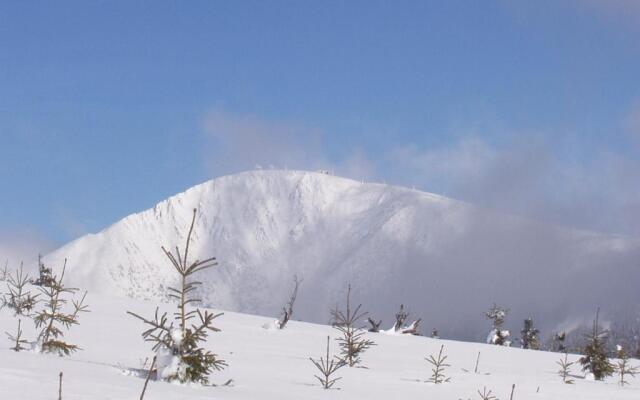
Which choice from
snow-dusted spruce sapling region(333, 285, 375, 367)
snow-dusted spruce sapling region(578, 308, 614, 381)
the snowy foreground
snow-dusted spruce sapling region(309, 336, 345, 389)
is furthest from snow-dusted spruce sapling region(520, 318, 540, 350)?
snow-dusted spruce sapling region(309, 336, 345, 389)

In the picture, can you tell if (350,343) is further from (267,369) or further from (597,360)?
(597,360)

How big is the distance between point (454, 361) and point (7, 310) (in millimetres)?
12762

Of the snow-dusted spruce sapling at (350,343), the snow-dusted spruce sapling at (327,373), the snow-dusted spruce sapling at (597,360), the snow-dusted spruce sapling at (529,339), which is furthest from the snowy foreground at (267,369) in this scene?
the snow-dusted spruce sapling at (529,339)

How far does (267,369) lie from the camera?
54.9ft

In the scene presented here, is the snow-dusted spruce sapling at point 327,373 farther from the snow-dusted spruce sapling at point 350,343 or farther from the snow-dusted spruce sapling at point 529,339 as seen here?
the snow-dusted spruce sapling at point 529,339

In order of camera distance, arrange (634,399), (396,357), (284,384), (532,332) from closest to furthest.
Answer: (284,384) < (634,399) < (396,357) < (532,332)

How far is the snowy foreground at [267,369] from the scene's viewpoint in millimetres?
8719

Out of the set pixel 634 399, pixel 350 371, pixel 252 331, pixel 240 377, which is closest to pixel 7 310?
pixel 252 331

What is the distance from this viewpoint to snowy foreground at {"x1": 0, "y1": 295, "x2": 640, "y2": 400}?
343 inches

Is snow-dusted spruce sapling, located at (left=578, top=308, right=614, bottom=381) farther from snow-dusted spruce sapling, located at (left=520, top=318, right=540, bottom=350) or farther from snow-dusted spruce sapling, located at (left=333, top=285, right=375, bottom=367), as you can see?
snow-dusted spruce sapling, located at (left=520, top=318, right=540, bottom=350)

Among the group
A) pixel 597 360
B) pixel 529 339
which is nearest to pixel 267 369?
pixel 597 360

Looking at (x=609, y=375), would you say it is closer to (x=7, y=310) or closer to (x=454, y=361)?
(x=454, y=361)

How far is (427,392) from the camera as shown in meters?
15.2

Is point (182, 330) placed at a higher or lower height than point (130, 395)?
higher
